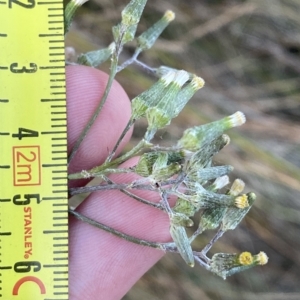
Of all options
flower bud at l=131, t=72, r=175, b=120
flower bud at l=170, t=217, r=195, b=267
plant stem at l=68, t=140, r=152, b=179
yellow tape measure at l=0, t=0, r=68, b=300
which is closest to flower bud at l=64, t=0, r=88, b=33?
yellow tape measure at l=0, t=0, r=68, b=300

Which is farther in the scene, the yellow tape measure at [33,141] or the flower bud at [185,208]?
the yellow tape measure at [33,141]

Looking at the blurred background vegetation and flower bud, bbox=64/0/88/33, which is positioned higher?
flower bud, bbox=64/0/88/33

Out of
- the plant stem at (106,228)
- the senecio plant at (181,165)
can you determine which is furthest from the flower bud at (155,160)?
the plant stem at (106,228)

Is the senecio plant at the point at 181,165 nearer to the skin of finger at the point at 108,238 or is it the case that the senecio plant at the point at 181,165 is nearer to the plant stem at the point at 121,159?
the plant stem at the point at 121,159

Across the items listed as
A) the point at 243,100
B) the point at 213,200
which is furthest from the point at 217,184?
the point at 243,100

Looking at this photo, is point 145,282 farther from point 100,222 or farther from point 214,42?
point 214,42

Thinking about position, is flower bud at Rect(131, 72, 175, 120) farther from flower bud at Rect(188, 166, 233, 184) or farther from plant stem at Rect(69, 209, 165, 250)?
plant stem at Rect(69, 209, 165, 250)
